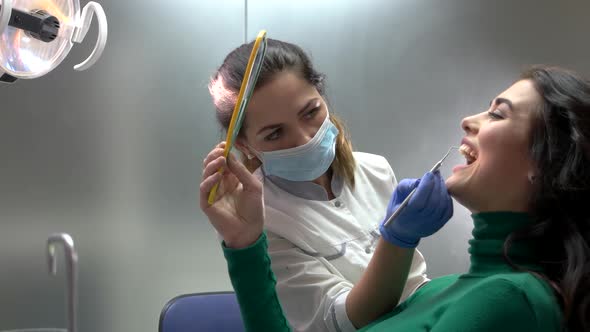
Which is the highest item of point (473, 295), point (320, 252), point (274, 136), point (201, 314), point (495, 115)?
point (495, 115)

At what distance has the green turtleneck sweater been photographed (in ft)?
3.38

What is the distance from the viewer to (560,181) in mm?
1136

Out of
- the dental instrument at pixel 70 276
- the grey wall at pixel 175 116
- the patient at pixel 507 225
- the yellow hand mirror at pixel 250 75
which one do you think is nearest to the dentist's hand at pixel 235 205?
the patient at pixel 507 225

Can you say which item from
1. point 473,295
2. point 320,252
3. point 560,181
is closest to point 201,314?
point 320,252

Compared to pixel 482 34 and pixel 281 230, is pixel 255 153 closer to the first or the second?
pixel 281 230

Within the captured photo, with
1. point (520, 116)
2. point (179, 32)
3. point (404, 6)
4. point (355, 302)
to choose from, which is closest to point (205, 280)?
point (179, 32)

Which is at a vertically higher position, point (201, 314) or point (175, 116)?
point (175, 116)

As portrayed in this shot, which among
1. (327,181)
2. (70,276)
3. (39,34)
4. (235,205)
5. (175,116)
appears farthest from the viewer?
(175,116)

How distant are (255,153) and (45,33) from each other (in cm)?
63

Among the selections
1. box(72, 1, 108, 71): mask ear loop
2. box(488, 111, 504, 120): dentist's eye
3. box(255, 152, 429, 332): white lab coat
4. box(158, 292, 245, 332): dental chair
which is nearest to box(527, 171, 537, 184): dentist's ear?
box(488, 111, 504, 120): dentist's eye

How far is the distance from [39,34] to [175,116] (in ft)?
3.89

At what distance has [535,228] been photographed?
1.16m

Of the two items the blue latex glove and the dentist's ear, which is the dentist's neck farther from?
the dentist's ear

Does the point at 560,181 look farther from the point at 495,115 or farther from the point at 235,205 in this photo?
the point at 235,205
